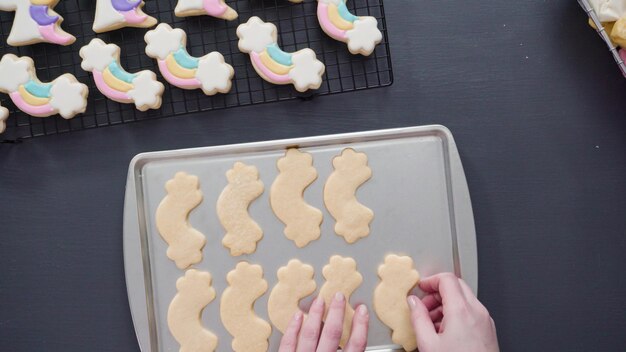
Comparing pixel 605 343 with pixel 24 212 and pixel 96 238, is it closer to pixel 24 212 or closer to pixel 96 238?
pixel 96 238

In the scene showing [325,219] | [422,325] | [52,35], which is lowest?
[422,325]

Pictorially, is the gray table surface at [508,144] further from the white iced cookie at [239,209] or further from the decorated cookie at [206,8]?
the decorated cookie at [206,8]

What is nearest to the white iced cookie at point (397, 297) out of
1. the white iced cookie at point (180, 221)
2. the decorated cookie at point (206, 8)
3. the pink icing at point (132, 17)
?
the white iced cookie at point (180, 221)

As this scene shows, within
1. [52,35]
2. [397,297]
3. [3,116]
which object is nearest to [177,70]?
[52,35]

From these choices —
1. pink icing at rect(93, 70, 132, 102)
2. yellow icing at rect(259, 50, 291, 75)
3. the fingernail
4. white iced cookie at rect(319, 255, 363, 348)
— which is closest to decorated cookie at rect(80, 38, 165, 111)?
pink icing at rect(93, 70, 132, 102)

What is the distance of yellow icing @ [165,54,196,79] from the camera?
1.01 meters

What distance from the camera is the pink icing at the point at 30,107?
1.02 m

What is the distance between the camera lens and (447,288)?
3.03ft

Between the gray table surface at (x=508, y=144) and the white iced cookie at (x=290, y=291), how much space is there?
27 centimetres

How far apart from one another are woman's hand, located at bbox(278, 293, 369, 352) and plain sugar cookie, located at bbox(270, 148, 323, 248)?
129 millimetres

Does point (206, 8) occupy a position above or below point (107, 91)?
above

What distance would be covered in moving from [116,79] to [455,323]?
77cm

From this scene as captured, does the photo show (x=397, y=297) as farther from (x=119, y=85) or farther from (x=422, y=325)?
(x=119, y=85)

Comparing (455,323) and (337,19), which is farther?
(337,19)
